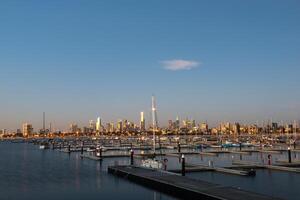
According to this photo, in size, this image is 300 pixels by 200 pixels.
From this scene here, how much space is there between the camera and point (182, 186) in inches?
1467

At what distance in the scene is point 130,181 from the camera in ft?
157

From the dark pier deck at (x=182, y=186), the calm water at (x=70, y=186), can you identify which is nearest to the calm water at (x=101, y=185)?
the calm water at (x=70, y=186)

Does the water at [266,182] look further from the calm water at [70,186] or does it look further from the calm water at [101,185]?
the calm water at [70,186]

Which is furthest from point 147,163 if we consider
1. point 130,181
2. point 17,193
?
point 17,193

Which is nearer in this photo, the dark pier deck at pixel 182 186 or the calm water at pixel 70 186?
the dark pier deck at pixel 182 186

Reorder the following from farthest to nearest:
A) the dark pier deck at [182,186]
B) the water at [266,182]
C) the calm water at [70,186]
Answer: the water at [266,182], the calm water at [70,186], the dark pier deck at [182,186]

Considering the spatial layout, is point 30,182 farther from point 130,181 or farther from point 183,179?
point 183,179

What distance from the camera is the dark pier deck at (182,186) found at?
102 ft

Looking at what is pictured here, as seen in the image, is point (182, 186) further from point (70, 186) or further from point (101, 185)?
point (70, 186)

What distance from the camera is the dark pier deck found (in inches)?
1228

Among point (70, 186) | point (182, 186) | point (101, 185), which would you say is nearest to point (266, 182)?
point (182, 186)

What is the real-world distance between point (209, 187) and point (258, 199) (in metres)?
6.59

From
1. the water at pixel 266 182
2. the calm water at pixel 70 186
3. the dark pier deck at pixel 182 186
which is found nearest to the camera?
the dark pier deck at pixel 182 186

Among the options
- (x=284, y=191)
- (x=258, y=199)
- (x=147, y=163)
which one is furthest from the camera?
(x=147, y=163)
